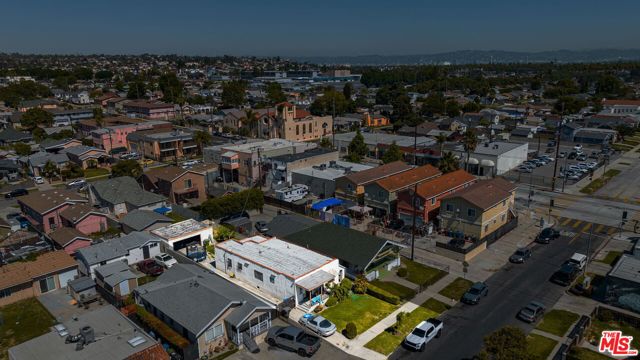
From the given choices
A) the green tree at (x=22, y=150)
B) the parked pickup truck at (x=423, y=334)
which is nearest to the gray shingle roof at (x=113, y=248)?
the parked pickup truck at (x=423, y=334)

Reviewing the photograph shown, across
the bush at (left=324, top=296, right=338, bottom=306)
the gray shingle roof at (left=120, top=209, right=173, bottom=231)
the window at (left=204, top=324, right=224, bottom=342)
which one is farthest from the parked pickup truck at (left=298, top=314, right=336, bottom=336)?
the gray shingle roof at (left=120, top=209, right=173, bottom=231)

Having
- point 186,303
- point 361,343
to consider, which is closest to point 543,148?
point 361,343

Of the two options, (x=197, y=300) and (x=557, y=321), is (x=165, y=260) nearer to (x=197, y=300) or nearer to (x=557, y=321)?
(x=197, y=300)

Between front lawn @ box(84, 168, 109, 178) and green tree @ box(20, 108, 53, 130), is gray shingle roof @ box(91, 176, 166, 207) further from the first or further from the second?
green tree @ box(20, 108, 53, 130)

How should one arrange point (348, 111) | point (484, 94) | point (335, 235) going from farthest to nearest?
point (484, 94) → point (348, 111) → point (335, 235)

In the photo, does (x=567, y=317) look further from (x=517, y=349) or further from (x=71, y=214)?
(x=71, y=214)

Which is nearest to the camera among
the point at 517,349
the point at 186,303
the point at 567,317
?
the point at 517,349
